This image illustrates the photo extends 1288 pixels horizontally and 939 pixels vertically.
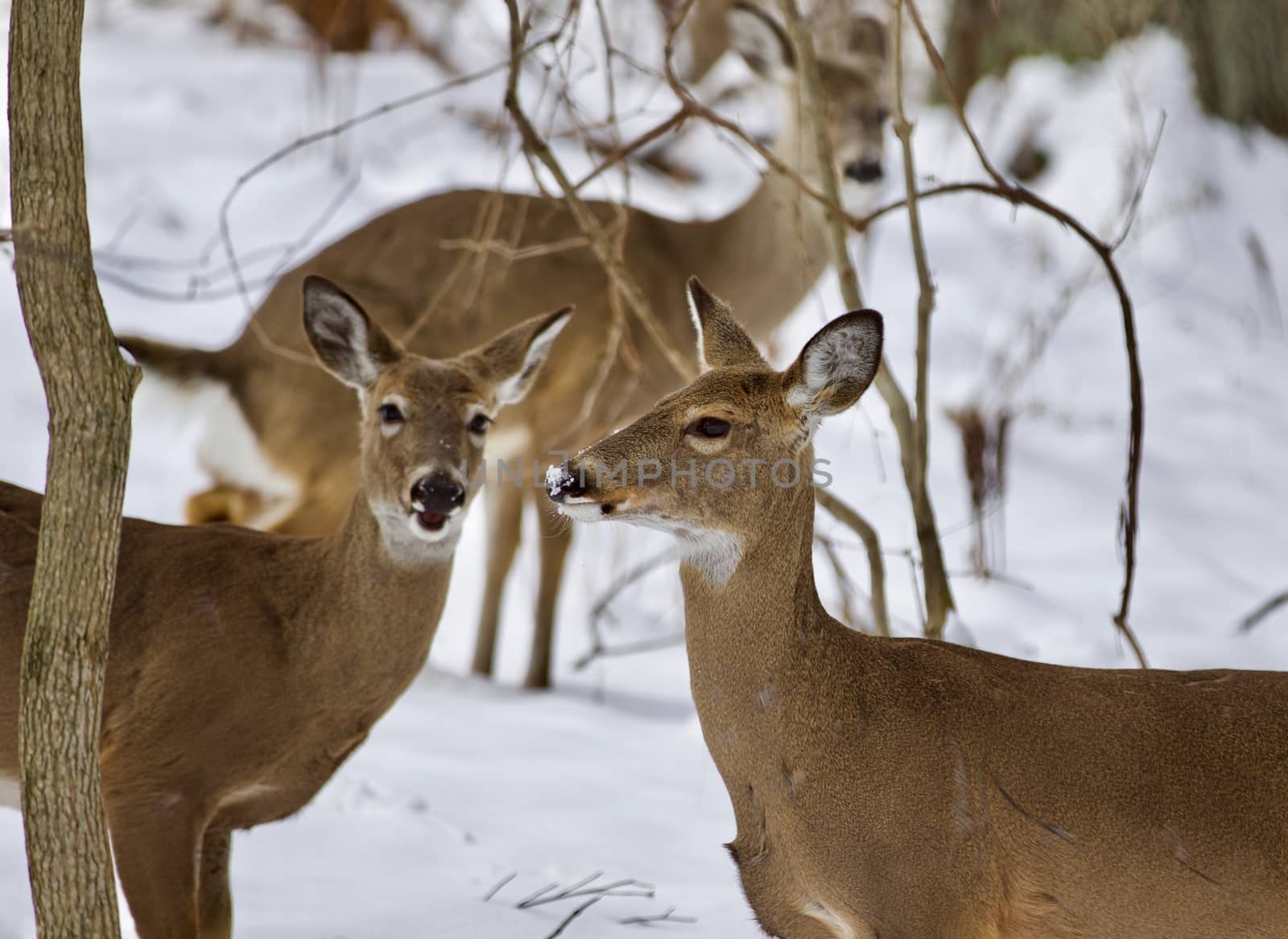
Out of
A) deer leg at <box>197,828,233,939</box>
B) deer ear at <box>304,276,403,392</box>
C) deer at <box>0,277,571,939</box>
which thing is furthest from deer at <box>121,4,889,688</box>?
deer leg at <box>197,828,233,939</box>

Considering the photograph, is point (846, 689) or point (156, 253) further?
point (156, 253)

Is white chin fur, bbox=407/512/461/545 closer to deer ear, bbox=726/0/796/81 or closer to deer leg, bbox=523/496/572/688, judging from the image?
deer leg, bbox=523/496/572/688

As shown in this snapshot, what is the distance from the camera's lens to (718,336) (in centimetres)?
375

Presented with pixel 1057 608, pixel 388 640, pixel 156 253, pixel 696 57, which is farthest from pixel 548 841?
pixel 696 57

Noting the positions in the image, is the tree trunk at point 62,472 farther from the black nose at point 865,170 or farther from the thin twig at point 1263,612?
the black nose at point 865,170

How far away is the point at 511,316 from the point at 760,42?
5.87 ft

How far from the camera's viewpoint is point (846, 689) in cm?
329

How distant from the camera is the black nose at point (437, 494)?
4.14 m

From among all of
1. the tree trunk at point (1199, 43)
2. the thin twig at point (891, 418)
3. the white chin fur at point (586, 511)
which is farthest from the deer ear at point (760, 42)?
the tree trunk at point (1199, 43)

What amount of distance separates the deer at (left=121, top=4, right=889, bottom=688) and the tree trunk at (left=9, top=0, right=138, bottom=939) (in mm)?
3052

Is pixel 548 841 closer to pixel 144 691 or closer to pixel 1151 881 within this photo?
pixel 144 691

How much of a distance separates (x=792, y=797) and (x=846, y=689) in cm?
25

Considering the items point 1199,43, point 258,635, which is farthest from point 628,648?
point 1199,43

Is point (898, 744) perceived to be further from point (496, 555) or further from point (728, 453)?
point (496, 555)
